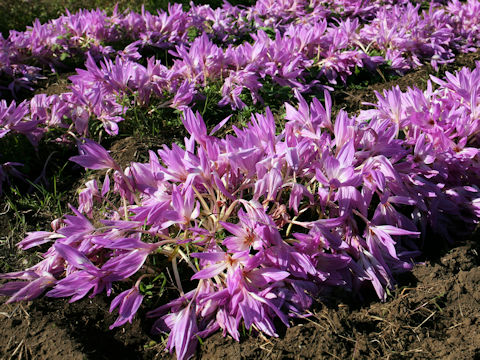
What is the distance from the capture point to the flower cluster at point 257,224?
5.54ft

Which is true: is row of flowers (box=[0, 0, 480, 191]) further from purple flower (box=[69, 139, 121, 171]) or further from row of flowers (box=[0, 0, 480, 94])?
purple flower (box=[69, 139, 121, 171])

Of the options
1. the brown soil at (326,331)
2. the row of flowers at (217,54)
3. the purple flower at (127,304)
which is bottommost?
the brown soil at (326,331)

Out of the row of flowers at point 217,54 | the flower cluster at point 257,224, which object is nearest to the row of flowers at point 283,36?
the row of flowers at point 217,54

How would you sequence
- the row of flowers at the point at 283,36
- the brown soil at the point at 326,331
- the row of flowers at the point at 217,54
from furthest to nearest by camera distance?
the row of flowers at the point at 283,36, the row of flowers at the point at 217,54, the brown soil at the point at 326,331

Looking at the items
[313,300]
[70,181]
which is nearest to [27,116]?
[70,181]

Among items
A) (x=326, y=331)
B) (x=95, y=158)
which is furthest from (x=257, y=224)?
(x=95, y=158)

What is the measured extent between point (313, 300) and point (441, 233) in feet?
2.69

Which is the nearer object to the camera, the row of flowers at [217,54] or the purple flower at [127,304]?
the purple flower at [127,304]

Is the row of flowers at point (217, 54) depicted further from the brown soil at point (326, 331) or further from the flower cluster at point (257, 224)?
the brown soil at point (326, 331)

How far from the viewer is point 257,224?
1.71m

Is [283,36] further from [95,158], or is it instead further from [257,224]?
[257,224]

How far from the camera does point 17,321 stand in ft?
5.77

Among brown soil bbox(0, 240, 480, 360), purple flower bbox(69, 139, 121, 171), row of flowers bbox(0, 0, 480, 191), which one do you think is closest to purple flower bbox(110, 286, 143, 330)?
brown soil bbox(0, 240, 480, 360)

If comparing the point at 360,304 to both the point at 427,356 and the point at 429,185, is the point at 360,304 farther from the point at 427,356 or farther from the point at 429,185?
the point at 429,185
